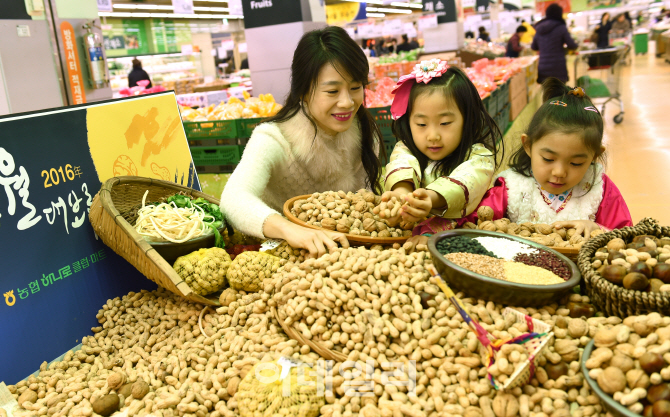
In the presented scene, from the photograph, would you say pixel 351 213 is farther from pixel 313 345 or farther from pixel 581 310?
pixel 581 310

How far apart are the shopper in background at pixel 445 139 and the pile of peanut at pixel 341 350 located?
29 centimetres

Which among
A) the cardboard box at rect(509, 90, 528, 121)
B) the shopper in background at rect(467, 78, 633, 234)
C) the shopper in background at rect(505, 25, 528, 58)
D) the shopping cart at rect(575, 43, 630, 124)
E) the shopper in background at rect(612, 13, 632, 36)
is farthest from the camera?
the shopper in background at rect(612, 13, 632, 36)

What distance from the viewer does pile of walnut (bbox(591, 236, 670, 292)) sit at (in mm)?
1071

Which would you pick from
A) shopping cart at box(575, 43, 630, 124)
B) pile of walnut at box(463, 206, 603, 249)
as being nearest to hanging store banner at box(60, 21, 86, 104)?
pile of walnut at box(463, 206, 603, 249)

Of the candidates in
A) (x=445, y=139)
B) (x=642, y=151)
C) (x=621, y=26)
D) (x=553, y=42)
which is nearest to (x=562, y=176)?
(x=445, y=139)

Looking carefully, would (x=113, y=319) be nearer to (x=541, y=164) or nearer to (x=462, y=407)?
(x=462, y=407)

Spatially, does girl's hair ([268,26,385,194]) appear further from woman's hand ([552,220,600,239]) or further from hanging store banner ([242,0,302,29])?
hanging store banner ([242,0,302,29])

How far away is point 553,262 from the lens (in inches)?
49.1

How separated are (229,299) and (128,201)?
0.66 metres

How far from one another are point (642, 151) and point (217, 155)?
4.81 meters

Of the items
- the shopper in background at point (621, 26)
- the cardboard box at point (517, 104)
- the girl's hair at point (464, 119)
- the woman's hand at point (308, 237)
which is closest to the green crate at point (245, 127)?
the girl's hair at point (464, 119)

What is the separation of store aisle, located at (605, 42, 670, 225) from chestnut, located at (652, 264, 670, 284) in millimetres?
903

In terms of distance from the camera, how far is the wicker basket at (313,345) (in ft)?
3.86

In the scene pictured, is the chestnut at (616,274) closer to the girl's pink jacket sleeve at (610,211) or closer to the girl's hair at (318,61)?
the girl's pink jacket sleeve at (610,211)
